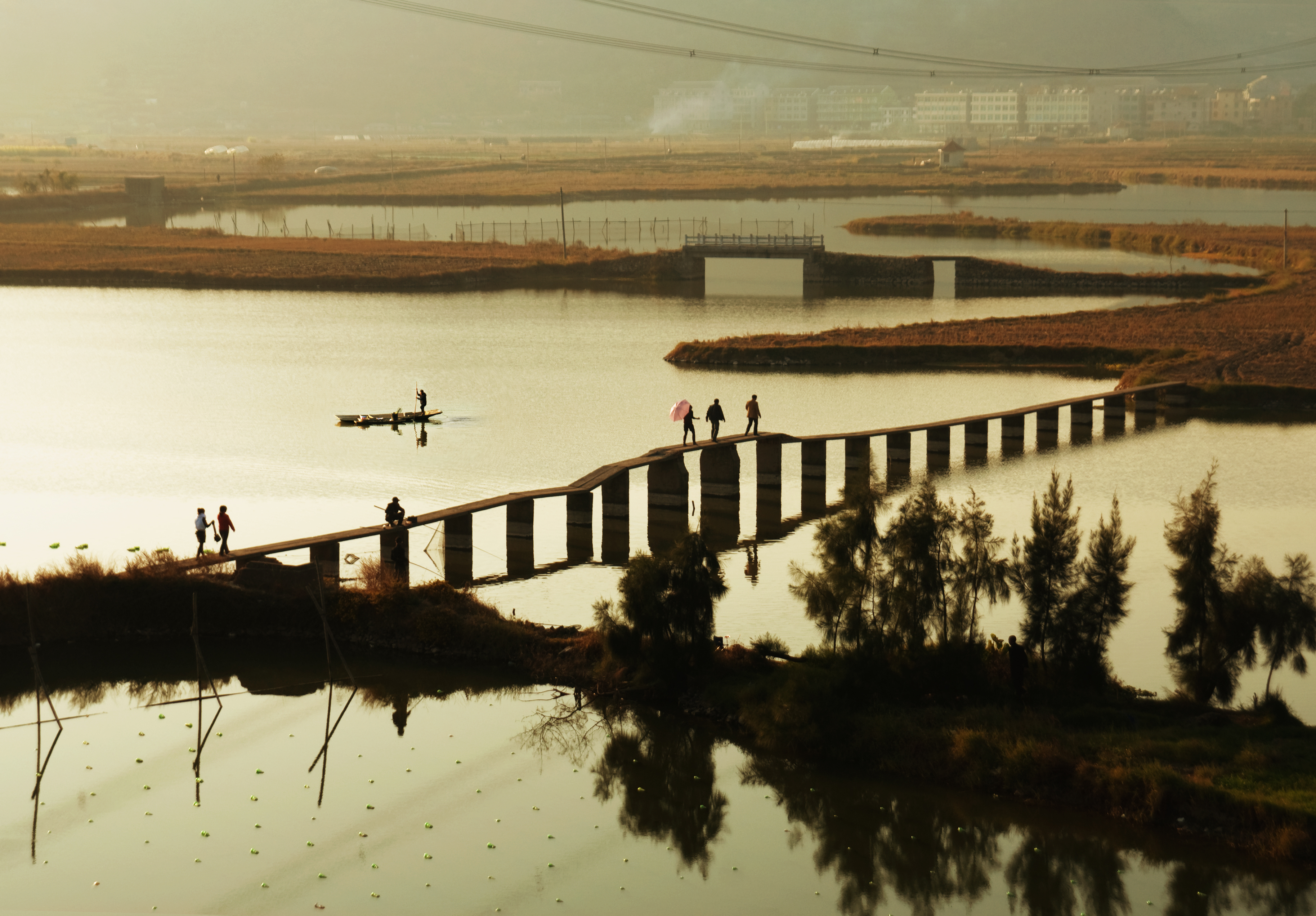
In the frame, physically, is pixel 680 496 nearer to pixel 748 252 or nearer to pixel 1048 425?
pixel 1048 425

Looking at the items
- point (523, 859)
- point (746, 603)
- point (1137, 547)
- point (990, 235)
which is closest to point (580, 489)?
point (746, 603)

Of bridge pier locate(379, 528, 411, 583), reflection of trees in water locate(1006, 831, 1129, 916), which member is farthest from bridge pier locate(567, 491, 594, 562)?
reflection of trees in water locate(1006, 831, 1129, 916)

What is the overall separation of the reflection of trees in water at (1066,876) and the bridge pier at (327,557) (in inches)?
494

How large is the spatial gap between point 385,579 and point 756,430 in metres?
12.6

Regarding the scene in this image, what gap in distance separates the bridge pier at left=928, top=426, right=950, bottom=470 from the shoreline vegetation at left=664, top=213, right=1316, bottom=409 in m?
11.3

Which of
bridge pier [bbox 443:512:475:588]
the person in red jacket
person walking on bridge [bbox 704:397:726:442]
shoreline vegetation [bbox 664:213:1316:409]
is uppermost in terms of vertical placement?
shoreline vegetation [bbox 664:213:1316:409]

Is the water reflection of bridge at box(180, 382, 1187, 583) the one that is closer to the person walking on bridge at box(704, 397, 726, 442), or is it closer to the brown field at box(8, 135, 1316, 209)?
the person walking on bridge at box(704, 397, 726, 442)

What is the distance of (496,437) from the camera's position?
4103 cm

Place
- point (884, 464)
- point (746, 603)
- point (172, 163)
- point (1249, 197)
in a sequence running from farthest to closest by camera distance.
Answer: point (172, 163) < point (1249, 197) < point (884, 464) < point (746, 603)

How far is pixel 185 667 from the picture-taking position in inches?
894

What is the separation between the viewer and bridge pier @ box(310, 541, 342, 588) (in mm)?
25062

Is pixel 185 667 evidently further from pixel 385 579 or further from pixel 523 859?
pixel 523 859

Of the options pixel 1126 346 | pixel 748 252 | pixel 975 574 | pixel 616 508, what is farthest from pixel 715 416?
pixel 748 252

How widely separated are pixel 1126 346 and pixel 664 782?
1479 inches
